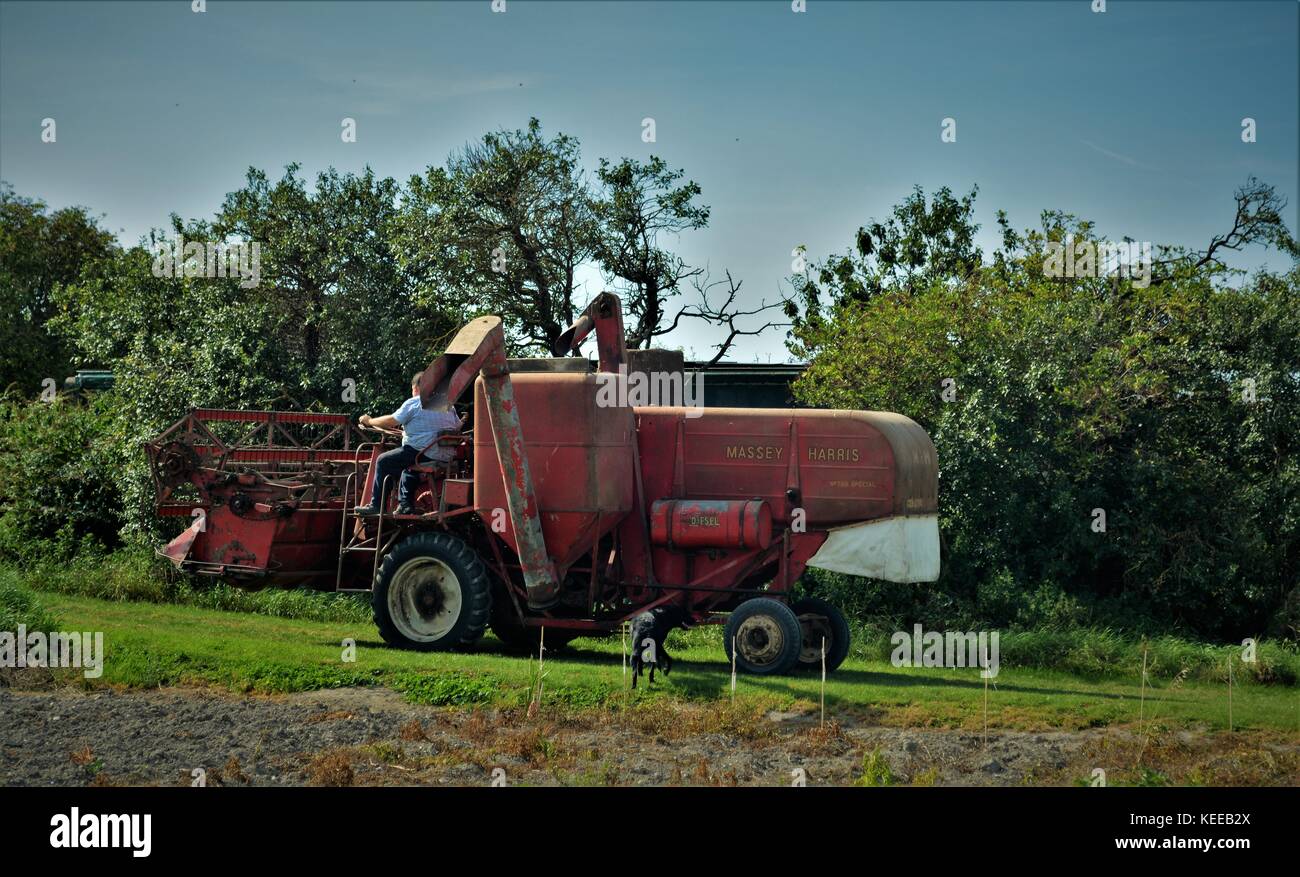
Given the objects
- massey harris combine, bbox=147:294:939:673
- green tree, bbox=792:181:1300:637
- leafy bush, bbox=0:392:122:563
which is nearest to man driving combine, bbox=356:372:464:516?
massey harris combine, bbox=147:294:939:673

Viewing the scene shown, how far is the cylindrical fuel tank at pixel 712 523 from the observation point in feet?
44.3

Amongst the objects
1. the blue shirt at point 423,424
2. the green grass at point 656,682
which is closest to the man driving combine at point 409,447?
the blue shirt at point 423,424

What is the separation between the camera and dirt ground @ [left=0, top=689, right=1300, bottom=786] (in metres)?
9.77

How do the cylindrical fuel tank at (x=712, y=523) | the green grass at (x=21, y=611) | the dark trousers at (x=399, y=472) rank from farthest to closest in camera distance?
the green grass at (x=21, y=611), the dark trousers at (x=399, y=472), the cylindrical fuel tank at (x=712, y=523)

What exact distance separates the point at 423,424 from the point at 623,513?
100 inches

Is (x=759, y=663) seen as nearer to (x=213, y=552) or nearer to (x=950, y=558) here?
(x=950, y=558)

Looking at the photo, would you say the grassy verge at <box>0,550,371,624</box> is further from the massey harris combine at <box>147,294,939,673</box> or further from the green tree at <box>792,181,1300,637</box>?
the green tree at <box>792,181,1300,637</box>

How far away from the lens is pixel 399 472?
1494cm

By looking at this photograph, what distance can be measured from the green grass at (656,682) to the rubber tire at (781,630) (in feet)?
0.74

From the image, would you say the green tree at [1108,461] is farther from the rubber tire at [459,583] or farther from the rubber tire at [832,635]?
the rubber tire at [459,583]

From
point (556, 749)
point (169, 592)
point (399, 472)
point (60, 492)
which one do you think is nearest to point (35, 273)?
point (60, 492)

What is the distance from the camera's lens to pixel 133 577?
19.3 meters
